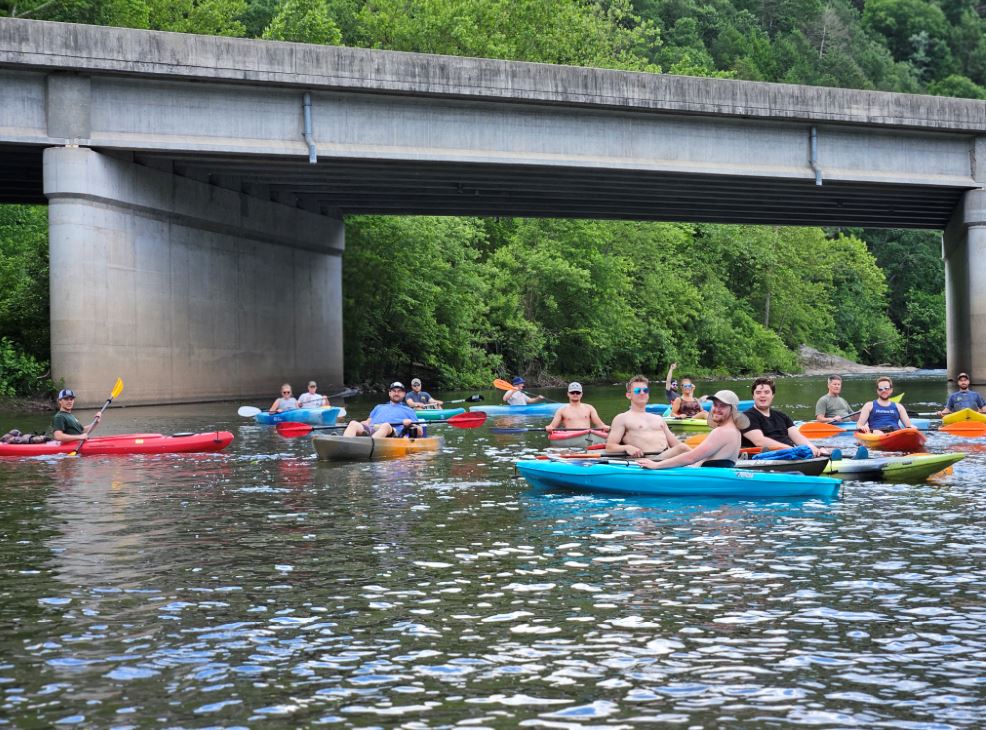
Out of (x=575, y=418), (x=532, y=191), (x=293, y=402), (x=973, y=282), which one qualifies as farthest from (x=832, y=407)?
(x=973, y=282)

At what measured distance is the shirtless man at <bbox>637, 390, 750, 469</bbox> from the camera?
43.8 feet

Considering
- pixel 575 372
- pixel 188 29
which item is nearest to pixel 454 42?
pixel 188 29

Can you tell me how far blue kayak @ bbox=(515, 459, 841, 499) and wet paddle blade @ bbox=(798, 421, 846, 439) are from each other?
336 inches

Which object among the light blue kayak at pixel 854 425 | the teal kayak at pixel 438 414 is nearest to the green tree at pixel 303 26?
the teal kayak at pixel 438 414

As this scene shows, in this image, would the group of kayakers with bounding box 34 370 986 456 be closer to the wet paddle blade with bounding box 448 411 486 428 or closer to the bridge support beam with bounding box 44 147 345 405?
the wet paddle blade with bounding box 448 411 486 428

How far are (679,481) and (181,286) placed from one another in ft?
74.1

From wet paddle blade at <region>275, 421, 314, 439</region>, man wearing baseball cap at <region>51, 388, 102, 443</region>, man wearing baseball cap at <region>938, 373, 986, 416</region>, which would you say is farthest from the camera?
man wearing baseball cap at <region>938, 373, 986, 416</region>

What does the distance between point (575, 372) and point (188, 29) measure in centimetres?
2424

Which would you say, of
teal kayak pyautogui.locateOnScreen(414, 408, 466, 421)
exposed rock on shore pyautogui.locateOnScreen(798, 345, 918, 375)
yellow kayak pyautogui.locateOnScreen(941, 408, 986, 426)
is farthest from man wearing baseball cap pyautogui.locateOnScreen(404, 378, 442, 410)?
exposed rock on shore pyautogui.locateOnScreen(798, 345, 918, 375)

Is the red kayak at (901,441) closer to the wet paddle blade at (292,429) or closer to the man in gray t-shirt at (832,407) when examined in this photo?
the man in gray t-shirt at (832,407)

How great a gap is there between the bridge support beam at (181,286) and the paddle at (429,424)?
316 inches

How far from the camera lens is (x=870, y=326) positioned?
86.4 meters

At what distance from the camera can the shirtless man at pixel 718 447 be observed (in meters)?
13.4

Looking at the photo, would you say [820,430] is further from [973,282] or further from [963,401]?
[973,282]
